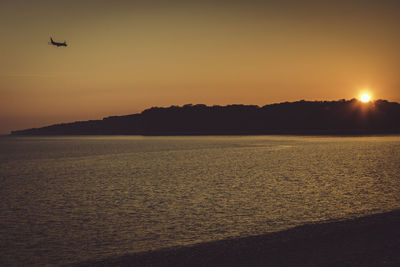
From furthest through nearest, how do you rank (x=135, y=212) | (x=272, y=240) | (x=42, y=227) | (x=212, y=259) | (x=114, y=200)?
(x=114, y=200) < (x=135, y=212) < (x=42, y=227) < (x=272, y=240) < (x=212, y=259)

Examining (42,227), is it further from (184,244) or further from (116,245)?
(184,244)

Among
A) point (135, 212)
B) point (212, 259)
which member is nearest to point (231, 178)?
point (135, 212)

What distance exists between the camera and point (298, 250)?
37.9 ft

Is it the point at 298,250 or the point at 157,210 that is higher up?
the point at 298,250

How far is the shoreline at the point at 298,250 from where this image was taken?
10.5 meters

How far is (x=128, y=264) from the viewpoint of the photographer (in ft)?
37.2

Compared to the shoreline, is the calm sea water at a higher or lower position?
lower

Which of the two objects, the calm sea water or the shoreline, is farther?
the calm sea water

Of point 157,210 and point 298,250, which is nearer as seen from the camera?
point 298,250

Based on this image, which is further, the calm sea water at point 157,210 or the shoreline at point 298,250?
the calm sea water at point 157,210

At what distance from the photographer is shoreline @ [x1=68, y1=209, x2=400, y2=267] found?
10.5 metres

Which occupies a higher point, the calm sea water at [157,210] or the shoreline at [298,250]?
the shoreline at [298,250]

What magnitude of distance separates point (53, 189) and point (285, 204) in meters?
19.2

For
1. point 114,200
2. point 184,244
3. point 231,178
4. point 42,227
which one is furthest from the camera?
point 231,178
